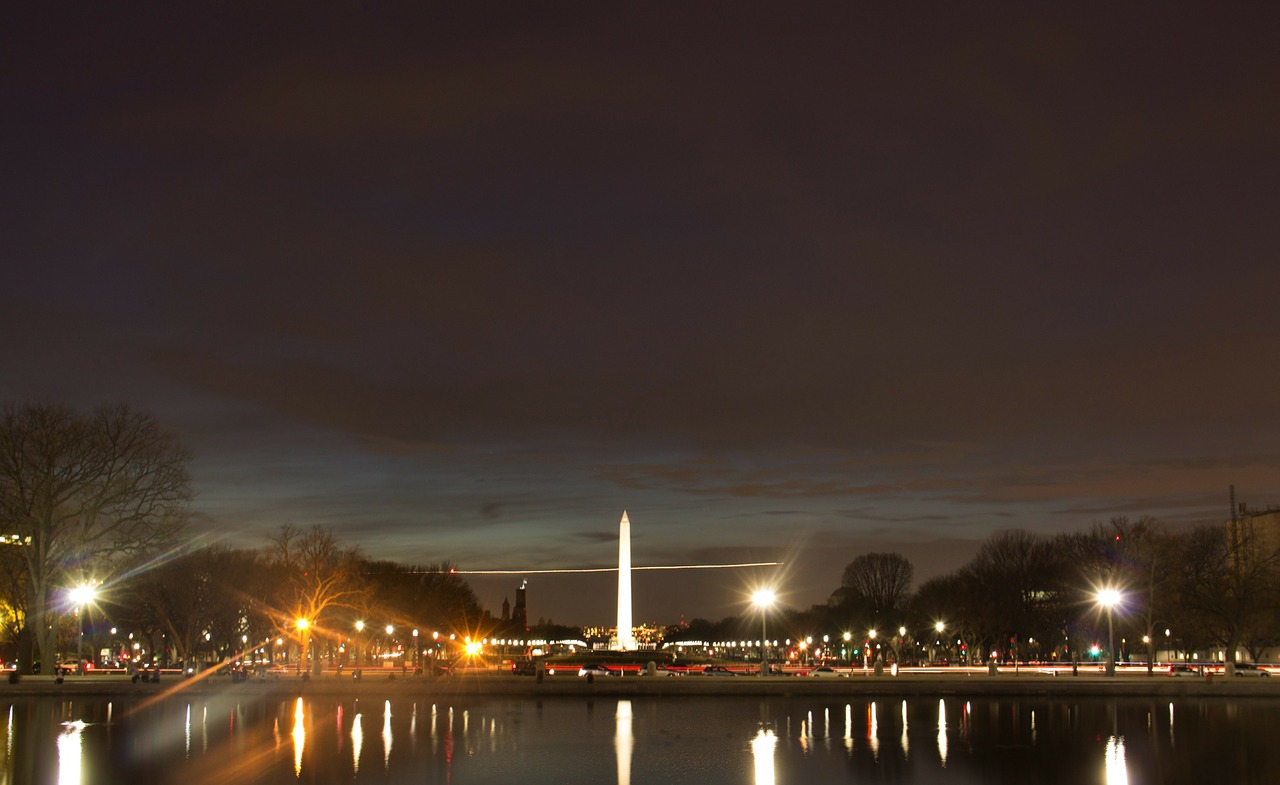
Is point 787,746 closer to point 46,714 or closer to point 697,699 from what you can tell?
point 697,699

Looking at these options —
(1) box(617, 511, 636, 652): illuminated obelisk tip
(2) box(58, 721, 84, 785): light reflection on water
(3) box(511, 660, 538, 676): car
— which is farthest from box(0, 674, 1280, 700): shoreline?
(1) box(617, 511, 636, 652): illuminated obelisk tip

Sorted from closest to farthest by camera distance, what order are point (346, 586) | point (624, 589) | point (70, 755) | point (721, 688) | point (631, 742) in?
point (70, 755) → point (631, 742) → point (721, 688) → point (346, 586) → point (624, 589)

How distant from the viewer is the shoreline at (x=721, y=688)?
5409 centimetres

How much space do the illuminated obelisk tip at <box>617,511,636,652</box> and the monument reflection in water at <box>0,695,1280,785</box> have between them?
56.4m

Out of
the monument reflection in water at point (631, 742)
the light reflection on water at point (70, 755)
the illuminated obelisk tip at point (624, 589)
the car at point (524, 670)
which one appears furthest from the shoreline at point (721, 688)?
the illuminated obelisk tip at point (624, 589)

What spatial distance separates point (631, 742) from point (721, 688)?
22325 mm

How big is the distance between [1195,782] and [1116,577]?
54640mm

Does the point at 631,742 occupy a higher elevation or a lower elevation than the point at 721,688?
higher

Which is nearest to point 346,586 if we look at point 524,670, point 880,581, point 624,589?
point 524,670

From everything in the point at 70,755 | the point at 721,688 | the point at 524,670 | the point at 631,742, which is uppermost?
the point at 70,755

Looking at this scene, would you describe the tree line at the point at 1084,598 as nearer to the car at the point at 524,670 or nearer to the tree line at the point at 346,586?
the tree line at the point at 346,586

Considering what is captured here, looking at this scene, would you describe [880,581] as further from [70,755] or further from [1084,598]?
[70,755]

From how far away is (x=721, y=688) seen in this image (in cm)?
5500

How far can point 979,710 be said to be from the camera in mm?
46594
